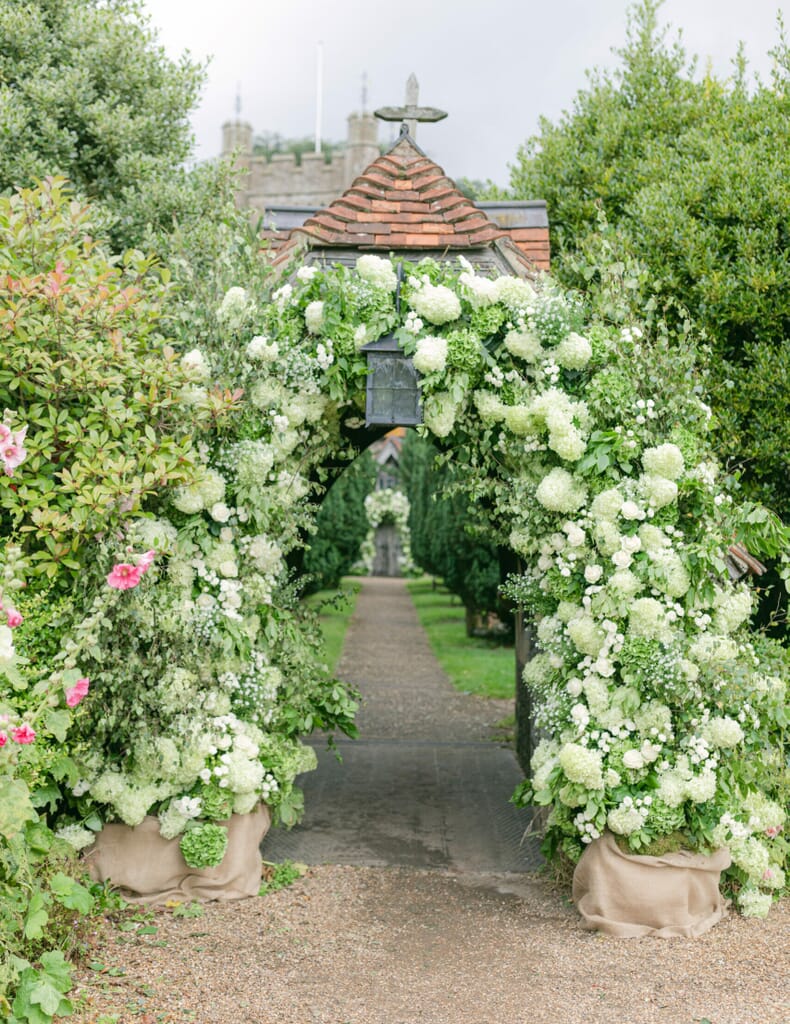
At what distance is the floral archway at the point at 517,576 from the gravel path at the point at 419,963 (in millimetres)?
457

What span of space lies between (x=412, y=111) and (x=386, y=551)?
98.7 feet

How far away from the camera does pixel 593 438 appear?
200 inches

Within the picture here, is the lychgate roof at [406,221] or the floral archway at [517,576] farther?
the lychgate roof at [406,221]

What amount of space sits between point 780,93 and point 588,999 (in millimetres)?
7132

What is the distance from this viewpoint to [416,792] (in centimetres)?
795

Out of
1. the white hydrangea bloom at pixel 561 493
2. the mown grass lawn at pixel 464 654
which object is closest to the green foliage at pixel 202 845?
the white hydrangea bloom at pixel 561 493

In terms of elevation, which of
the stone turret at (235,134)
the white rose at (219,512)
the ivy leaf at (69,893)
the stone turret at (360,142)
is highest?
the stone turret at (235,134)

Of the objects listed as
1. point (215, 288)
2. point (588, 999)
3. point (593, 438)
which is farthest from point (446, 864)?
point (215, 288)

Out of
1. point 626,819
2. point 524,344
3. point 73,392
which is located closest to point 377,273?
point 524,344

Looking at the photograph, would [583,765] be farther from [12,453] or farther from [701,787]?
[12,453]

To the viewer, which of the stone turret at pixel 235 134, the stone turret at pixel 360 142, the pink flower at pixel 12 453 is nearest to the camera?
the pink flower at pixel 12 453

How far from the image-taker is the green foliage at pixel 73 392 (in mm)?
4664

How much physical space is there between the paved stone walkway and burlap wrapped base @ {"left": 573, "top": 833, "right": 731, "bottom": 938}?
1.18 metres

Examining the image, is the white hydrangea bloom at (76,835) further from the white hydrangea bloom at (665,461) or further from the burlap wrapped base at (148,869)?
the white hydrangea bloom at (665,461)
